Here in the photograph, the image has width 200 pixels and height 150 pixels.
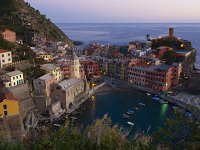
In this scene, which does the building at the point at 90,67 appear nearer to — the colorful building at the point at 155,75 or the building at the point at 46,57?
the building at the point at 46,57

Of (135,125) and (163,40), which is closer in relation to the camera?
(135,125)

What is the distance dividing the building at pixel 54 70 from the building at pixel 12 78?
4.54 metres

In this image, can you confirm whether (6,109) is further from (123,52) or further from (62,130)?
(123,52)

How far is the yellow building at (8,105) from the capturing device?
23484 mm

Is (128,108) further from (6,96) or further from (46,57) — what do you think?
(46,57)

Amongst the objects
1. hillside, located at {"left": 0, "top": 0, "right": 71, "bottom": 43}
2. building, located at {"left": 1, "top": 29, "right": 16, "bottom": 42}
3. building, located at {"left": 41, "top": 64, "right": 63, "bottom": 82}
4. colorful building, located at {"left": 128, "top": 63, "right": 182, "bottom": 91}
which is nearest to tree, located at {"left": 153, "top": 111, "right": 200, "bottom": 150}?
building, located at {"left": 41, "top": 64, "right": 63, "bottom": 82}

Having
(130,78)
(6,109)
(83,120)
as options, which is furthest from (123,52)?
(6,109)

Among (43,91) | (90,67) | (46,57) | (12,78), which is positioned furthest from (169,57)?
(12,78)

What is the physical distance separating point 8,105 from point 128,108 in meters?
12.7

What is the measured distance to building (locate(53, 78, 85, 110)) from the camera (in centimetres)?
2990

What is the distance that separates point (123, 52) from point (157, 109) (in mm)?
22718

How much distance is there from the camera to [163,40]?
171ft

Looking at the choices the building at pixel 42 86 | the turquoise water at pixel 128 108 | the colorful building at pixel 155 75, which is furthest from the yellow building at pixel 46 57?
the colorful building at pixel 155 75

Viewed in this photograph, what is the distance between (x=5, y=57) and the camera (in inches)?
1230
